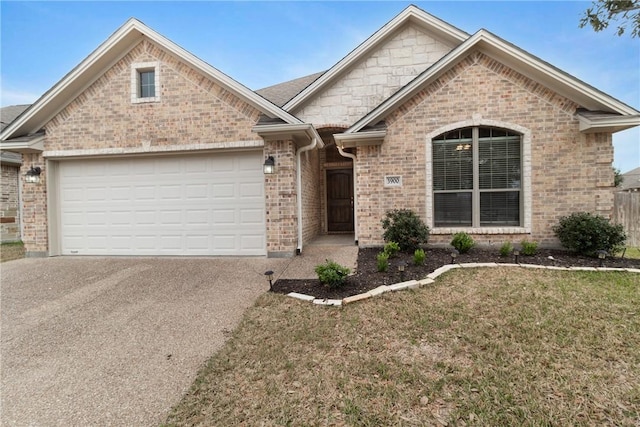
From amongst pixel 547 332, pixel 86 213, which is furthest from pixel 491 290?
pixel 86 213

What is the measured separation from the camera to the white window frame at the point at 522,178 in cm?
656

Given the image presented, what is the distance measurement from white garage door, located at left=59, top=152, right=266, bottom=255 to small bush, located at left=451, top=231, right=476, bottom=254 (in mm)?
4456

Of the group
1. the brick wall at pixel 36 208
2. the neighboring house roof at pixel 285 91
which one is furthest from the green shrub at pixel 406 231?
the brick wall at pixel 36 208

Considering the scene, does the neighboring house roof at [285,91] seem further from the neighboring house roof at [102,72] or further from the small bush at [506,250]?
the small bush at [506,250]

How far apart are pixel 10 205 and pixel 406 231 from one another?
14.2 m

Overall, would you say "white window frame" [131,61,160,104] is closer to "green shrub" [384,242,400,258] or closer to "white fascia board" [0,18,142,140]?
"white fascia board" [0,18,142,140]

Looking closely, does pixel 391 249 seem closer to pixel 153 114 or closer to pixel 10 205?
pixel 153 114

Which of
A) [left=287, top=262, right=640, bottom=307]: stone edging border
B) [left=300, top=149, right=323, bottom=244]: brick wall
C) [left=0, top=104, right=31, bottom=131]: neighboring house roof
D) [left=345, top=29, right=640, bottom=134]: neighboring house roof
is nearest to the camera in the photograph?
[left=287, top=262, right=640, bottom=307]: stone edging border

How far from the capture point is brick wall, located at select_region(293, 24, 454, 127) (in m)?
9.08

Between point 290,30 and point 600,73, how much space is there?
12.3 metres

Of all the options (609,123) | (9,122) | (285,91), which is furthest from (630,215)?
(9,122)

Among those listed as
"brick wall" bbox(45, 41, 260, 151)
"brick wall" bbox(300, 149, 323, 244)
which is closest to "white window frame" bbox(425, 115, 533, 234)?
"brick wall" bbox(300, 149, 323, 244)

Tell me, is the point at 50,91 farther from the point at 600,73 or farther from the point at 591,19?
the point at 600,73

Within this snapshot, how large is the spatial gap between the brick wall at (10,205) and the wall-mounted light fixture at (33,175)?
5462 millimetres
